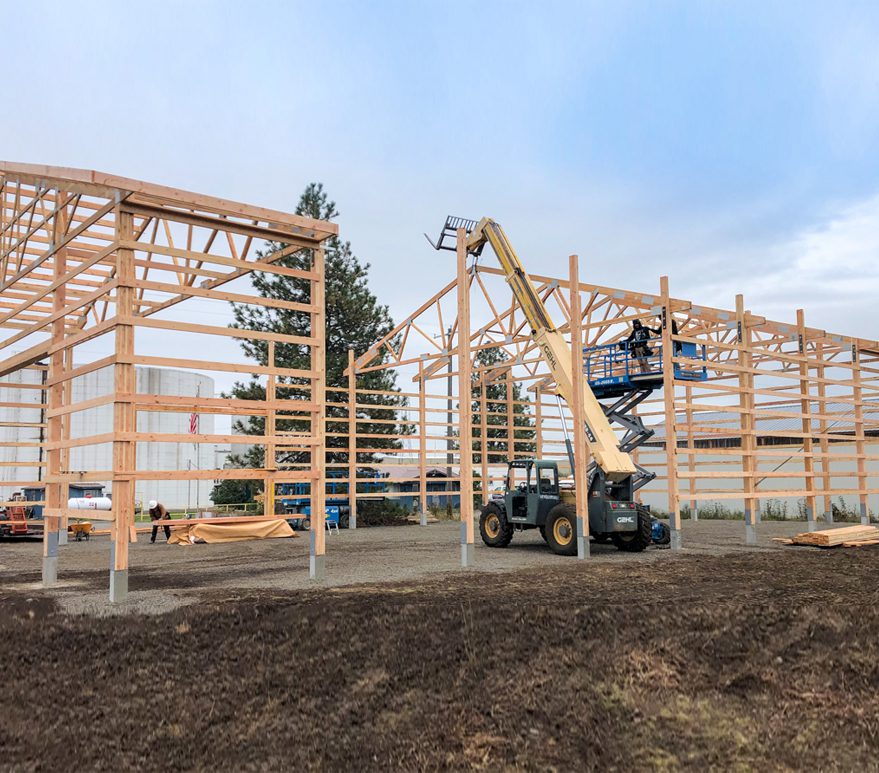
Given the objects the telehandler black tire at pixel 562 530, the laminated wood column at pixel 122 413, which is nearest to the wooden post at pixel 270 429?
the laminated wood column at pixel 122 413

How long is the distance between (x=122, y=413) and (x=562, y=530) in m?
8.33

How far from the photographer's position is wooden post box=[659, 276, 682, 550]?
604 inches

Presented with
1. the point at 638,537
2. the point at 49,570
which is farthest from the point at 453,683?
the point at 638,537

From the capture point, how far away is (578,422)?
47.8 ft

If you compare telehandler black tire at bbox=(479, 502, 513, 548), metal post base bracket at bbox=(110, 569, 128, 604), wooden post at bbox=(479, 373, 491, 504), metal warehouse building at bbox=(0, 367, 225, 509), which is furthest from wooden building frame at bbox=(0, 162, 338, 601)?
metal warehouse building at bbox=(0, 367, 225, 509)

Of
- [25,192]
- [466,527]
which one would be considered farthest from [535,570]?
[25,192]

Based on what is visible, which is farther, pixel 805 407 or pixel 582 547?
pixel 805 407

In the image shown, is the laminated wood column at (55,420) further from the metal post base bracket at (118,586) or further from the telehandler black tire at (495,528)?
the telehandler black tire at (495,528)

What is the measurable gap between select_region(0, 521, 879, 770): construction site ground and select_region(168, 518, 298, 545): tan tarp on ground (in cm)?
882

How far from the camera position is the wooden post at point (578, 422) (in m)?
14.2

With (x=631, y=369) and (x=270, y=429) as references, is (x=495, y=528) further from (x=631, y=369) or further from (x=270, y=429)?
(x=270, y=429)

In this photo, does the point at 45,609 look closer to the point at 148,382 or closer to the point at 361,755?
the point at 361,755

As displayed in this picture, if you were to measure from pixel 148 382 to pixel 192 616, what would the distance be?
152 ft

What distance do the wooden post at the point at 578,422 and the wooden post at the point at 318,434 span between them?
483cm
